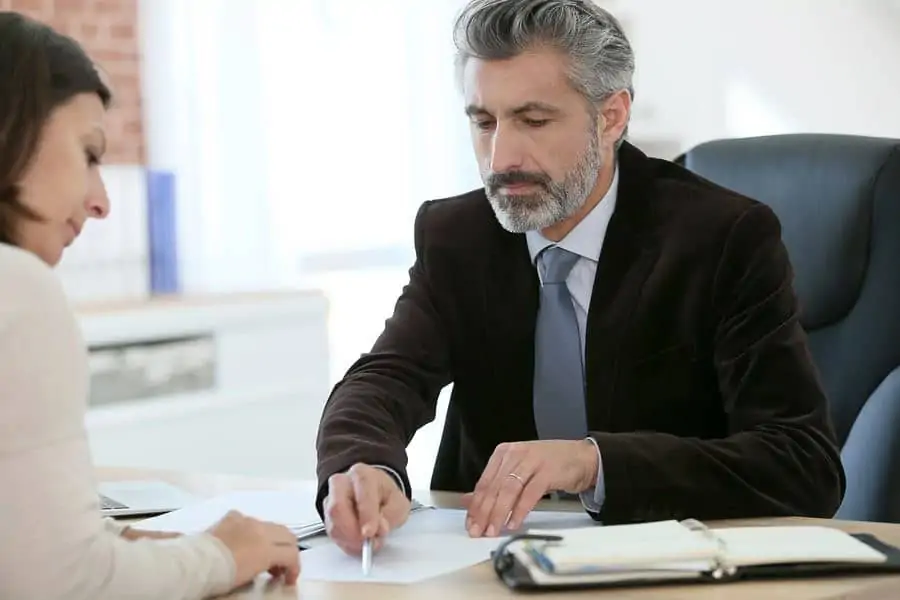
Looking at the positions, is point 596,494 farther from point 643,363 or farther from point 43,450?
point 43,450

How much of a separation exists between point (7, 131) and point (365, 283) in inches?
97.9

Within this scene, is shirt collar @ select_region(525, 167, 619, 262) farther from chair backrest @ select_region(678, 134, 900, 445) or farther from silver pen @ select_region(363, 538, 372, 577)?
silver pen @ select_region(363, 538, 372, 577)

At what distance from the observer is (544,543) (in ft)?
4.08

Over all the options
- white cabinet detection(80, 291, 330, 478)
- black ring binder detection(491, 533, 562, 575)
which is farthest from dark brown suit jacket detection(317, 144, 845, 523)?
white cabinet detection(80, 291, 330, 478)

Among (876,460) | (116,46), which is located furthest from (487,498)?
(116,46)

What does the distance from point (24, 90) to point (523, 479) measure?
0.68 m

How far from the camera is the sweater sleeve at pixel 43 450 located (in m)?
0.96

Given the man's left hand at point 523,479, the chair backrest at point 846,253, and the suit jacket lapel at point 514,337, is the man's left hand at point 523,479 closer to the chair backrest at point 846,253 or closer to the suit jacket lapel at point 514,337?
the suit jacket lapel at point 514,337

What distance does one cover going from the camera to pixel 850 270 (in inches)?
81.2

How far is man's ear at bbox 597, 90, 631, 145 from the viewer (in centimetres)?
191

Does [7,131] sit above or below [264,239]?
above

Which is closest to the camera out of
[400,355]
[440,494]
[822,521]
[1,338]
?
[1,338]

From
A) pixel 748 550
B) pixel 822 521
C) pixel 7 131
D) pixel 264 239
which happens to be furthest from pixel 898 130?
pixel 7 131

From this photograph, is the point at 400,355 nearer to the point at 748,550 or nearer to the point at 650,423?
the point at 650,423
